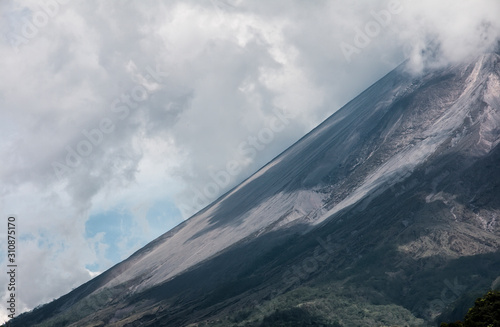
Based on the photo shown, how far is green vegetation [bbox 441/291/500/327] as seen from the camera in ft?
90.1

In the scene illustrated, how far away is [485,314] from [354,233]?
251 feet

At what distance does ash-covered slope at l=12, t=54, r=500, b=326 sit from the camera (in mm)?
85000

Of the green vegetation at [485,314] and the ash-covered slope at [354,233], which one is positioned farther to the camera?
the ash-covered slope at [354,233]

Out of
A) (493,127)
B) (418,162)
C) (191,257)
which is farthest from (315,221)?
(493,127)

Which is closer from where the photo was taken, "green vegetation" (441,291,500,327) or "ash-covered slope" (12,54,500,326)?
"green vegetation" (441,291,500,327)

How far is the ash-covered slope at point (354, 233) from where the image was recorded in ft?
279

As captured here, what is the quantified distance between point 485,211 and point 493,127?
24.2m

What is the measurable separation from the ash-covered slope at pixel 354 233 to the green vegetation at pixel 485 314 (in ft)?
128

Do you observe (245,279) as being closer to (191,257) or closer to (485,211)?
(191,257)

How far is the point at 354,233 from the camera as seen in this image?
104m

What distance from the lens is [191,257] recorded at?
13438cm

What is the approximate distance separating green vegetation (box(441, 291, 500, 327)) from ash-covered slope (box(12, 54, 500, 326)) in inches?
1542

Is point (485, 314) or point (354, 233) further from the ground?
point (485, 314)

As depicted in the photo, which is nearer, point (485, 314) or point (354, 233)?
point (485, 314)
